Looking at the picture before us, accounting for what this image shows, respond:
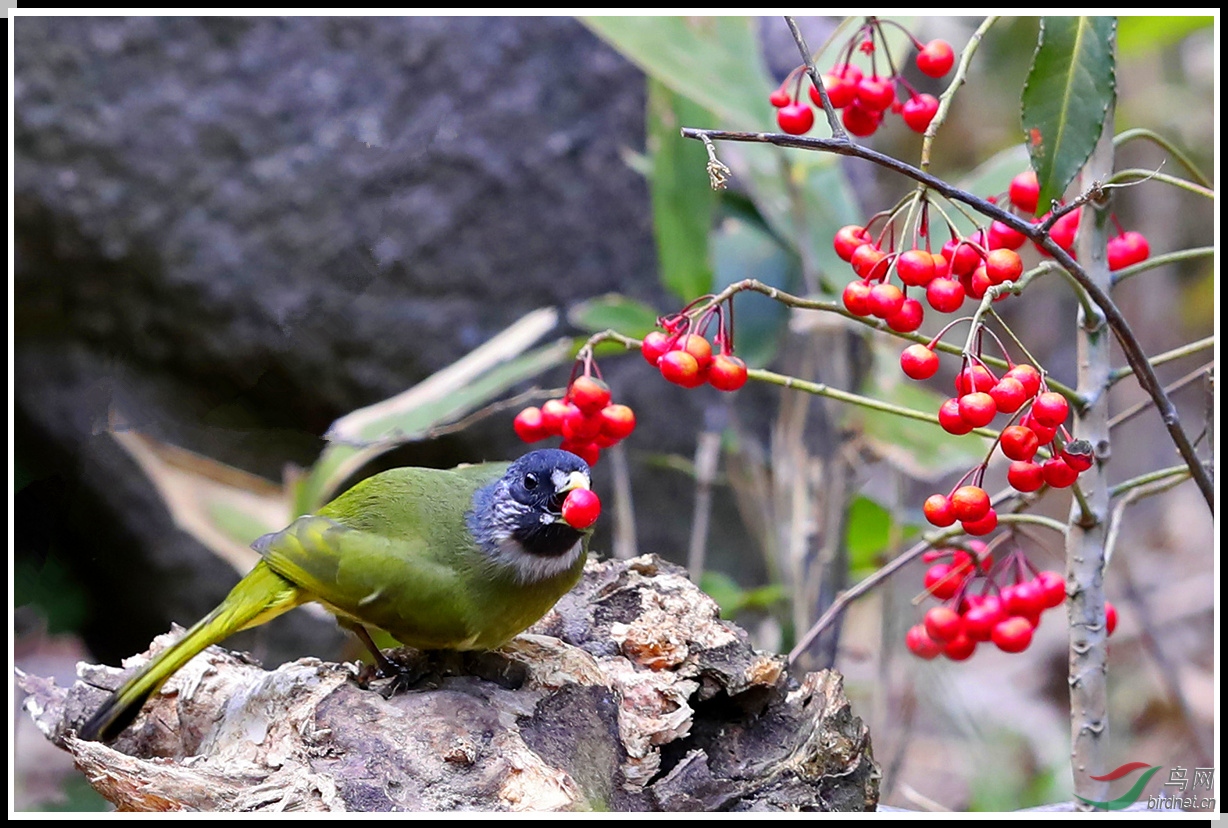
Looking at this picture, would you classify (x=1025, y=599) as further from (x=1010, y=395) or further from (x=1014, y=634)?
(x=1010, y=395)

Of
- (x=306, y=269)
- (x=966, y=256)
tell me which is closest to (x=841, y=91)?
(x=966, y=256)

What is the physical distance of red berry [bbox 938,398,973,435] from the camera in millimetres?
1097

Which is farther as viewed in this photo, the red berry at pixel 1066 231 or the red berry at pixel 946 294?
the red berry at pixel 1066 231

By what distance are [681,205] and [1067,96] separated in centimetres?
112

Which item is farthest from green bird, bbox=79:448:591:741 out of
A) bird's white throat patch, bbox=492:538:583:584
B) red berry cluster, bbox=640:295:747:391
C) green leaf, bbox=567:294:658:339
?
green leaf, bbox=567:294:658:339

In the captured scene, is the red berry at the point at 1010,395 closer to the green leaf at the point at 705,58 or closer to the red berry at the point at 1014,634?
the red berry at the point at 1014,634

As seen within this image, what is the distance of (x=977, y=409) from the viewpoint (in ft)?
3.53

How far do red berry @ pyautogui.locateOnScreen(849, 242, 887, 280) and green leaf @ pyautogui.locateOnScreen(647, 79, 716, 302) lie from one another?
1.03 metres

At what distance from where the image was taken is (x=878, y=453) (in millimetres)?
2316

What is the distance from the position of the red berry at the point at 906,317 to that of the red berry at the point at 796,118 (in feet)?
1.36

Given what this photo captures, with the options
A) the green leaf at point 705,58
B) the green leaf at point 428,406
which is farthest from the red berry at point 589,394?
the green leaf at point 705,58

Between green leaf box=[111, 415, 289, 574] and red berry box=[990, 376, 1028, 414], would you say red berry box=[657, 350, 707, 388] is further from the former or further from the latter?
green leaf box=[111, 415, 289, 574]

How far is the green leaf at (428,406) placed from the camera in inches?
75.9

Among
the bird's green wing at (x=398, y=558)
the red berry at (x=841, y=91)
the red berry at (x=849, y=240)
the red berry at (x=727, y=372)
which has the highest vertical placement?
the red berry at (x=841, y=91)
